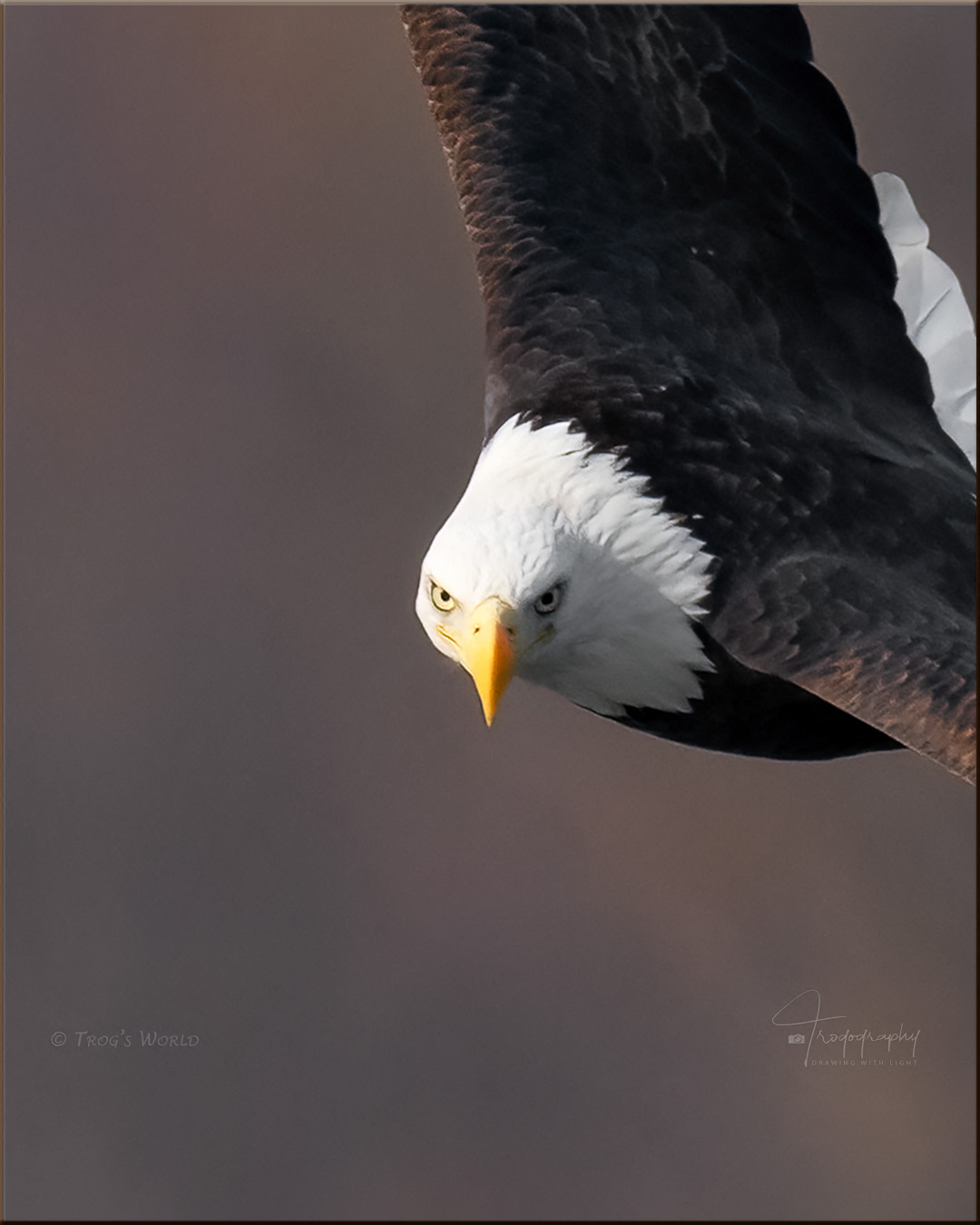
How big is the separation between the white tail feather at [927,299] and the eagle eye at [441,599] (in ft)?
3.50

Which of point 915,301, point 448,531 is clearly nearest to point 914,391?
point 915,301

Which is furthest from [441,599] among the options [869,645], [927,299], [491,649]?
[927,299]

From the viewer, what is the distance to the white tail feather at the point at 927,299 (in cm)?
319

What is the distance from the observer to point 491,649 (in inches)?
94.4

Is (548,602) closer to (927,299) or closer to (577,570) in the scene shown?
(577,570)

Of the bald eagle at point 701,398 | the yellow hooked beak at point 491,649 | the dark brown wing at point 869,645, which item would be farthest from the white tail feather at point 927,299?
the yellow hooked beak at point 491,649

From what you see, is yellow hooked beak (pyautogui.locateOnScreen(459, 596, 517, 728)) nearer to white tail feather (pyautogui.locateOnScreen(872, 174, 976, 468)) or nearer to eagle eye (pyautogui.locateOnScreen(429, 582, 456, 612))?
eagle eye (pyautogui.locateOnScreen(429, 582, 456, 612))

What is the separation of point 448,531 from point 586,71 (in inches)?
37.7

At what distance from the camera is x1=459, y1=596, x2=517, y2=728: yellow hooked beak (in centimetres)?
239

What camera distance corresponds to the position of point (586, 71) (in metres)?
3.12

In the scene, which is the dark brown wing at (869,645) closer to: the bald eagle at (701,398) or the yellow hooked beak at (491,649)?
the bald eagle at (701,398)

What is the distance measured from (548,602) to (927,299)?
3.46 feet

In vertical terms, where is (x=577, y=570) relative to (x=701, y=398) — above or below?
below

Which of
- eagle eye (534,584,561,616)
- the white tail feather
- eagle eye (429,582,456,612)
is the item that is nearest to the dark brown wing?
eagle eye (534,584,561,616)
